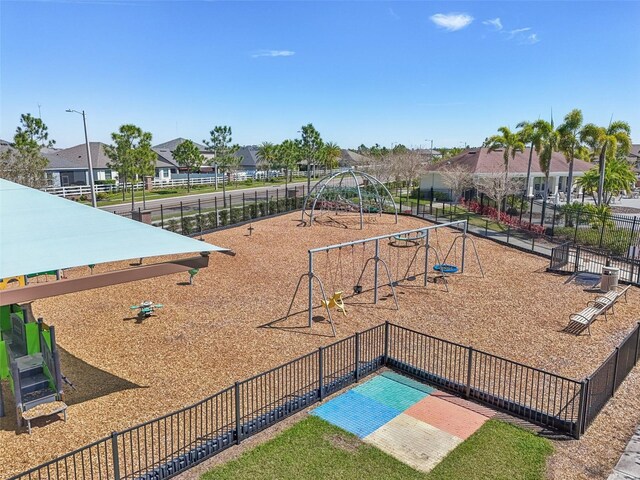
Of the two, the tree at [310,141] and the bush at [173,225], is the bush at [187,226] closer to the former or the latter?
the bush at [173,225]

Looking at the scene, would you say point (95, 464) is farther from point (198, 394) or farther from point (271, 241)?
point (271, 241)

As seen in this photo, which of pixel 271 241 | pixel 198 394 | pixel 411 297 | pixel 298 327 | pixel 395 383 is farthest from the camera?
pixel 271 241

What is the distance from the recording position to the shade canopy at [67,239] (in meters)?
8.38

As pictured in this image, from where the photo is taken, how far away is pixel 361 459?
26.1 ft

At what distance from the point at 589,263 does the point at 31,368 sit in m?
21.9

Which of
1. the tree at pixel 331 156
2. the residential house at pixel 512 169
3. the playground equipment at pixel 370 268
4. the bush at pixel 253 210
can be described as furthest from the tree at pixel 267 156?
the playground equipment at pixel 370 268

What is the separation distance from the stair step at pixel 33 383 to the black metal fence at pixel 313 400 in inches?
A: 88.6

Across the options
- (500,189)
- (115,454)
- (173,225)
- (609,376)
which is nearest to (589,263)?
(609,376)

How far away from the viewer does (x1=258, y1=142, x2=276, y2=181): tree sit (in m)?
75.9

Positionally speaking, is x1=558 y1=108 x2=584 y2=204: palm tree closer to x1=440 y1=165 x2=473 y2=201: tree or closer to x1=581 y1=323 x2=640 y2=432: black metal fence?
x1=440 y1=165 x2=473 y2=201: tree

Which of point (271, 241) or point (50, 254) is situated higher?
point (50, 254)

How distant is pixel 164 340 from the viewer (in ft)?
42.2

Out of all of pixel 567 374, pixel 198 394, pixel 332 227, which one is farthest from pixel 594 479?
pixel 332 227

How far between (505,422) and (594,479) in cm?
184
